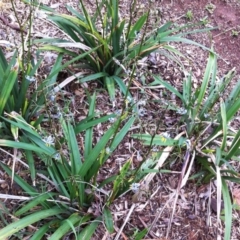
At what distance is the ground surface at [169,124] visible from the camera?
2.23 meters

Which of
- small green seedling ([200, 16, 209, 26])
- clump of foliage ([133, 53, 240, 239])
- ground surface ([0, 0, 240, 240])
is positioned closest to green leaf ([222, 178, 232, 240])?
clump of foliage ([133, 53, 240, 239])

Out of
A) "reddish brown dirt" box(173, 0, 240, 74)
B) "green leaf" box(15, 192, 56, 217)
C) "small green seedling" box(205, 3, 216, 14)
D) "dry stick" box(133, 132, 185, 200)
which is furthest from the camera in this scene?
"small green seedling" box(205, 3, 216, 14)

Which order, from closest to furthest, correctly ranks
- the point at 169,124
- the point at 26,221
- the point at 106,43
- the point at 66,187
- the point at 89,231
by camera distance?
1. the point at 26,221
2. the point at 89,231
3. the point at 66,187
4. the point at 106,43
5. the point at 169,124

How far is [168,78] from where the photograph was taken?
9.16 ft

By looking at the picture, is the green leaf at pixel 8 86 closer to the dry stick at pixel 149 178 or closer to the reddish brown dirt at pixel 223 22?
the dry stick at pixel 149 178

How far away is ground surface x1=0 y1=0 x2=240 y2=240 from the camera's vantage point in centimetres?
223

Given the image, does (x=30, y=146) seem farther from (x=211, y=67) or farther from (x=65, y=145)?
(x=211, y=67)

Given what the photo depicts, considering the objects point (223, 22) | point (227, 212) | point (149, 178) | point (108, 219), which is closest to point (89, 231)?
point (108, 219)

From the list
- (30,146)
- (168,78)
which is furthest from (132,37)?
(30,146)

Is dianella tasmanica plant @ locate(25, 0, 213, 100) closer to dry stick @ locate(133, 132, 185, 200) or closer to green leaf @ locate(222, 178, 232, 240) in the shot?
dry stick @ locate(133, 132, 185, 200)

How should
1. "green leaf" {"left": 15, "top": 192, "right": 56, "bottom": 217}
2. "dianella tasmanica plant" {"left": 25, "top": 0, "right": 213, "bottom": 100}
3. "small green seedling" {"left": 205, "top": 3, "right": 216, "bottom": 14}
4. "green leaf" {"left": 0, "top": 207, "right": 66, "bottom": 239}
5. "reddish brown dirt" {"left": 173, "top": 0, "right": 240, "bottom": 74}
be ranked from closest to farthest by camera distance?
"green leaf" {"left": 0, "top": 207, "right": 66, "bottom": 239} → "green leaf" {"left": 15, "top": 192, "right": 56, "bottom": 217} → "dianella tasmanica plant" {"left": 25, "top": 0, "right": 213, "bottom": 100} → "reddish brown dirt" {"left": 173, "top": 0, "right": 240, "bottom": 74} → "small green seedling" {"left": 205, "top": 3, "right": 216, "bottom": 14}

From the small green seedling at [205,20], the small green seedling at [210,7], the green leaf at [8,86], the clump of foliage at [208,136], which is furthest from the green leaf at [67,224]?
the small green seedling at [210,7]

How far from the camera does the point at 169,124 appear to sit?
255 cm

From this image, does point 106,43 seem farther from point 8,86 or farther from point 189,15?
point 189,15
